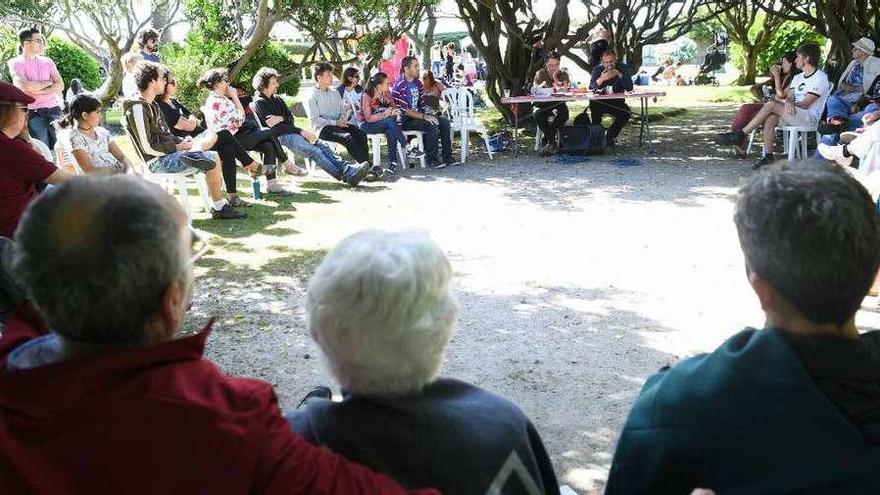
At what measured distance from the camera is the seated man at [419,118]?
982cm

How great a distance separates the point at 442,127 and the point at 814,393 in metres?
8.81

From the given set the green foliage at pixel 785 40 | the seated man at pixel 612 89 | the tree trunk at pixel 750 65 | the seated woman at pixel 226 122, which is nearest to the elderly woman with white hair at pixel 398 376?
the seated woman at pixel 226 122

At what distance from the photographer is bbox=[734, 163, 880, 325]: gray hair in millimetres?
1427

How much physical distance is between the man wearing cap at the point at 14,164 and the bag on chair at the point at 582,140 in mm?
7389

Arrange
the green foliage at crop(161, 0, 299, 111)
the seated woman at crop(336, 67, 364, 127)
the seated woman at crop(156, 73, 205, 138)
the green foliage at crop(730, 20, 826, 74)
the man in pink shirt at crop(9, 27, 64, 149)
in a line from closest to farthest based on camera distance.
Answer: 1. the seated woman at crop(156, 73, 205, 138)
2. the man in pink shirt at crop(9, 27, 64, 149)
3. the seated woman at crop(336, 67, 364, 127)
4. the green foliage at crop(161, 0, 299, 111)
5. the green foliage at crop(730, 20, 826, 74)

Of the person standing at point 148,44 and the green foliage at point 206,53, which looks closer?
the person standing at point 148,44

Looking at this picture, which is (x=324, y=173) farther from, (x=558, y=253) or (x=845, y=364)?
(x=845, y=364)

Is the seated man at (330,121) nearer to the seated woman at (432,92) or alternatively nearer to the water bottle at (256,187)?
the seated woman at (432,92)

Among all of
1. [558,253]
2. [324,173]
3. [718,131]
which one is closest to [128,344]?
[558,253]

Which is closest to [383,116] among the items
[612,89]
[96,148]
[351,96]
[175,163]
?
[351,96]

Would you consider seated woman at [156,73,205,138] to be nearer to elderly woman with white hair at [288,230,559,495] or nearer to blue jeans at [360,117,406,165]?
blue jeans at [360,117,406,165]

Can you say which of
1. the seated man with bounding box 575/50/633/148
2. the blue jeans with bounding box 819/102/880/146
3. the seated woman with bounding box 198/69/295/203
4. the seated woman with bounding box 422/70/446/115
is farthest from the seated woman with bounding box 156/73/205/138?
the blue jeans with bounding box 819/102/880/146

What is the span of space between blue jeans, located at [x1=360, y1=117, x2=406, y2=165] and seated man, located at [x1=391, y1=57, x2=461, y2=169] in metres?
0.31

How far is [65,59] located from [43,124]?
9.46 metres
